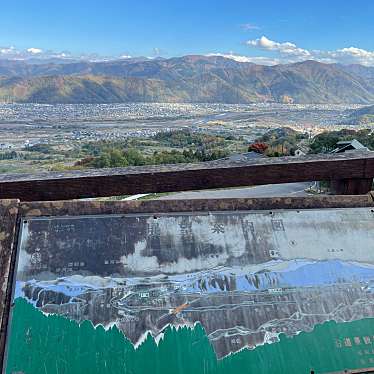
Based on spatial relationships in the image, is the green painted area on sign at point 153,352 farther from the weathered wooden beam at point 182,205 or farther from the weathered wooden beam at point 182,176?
the weathered wooden beam at point 182,176

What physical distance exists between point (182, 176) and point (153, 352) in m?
1.20

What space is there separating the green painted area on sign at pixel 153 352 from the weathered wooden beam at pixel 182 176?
86 centimetres

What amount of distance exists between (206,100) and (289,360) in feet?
487

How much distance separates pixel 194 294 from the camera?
191 centimetres

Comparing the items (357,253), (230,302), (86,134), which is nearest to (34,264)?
(230,302)

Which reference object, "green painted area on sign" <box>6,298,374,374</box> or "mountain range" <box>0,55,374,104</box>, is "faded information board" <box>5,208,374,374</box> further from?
"mountain range" <box>0,55,374,104</box>

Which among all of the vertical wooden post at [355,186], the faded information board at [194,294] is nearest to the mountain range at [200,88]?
the vertical wooden post at [355,186]

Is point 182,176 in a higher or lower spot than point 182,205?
higher

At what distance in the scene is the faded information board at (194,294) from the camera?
1.73m

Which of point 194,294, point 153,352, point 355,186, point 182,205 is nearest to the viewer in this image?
point 153,352

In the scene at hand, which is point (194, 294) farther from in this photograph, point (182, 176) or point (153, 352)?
point (182, 176)

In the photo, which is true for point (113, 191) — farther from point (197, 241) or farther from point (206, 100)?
point (206, 100)

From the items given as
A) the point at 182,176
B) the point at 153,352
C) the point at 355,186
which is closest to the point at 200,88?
the point at 355,186

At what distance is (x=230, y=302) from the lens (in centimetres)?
190
